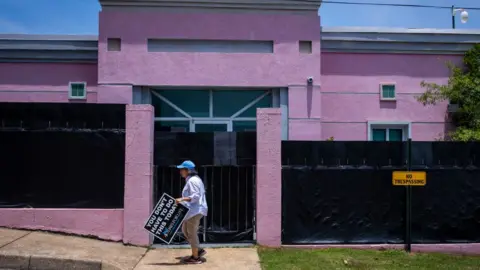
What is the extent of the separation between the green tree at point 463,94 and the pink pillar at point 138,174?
7101 mm

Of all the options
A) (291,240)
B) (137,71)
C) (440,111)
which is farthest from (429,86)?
(137,71)

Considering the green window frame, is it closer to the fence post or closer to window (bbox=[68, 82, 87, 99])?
the fence post

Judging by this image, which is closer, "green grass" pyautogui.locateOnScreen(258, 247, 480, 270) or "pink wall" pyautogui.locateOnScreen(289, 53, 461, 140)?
"green grass" pyautogui.locateOnScreen(258, 247, 480, 270)

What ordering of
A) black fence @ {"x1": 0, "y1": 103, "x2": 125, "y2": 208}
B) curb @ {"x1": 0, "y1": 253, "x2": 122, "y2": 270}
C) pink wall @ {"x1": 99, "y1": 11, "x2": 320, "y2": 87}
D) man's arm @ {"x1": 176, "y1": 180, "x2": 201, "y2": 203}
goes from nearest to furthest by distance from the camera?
curb @ {"x1": 0, "y1": 253, "x2": 122, "y2": 270}, man's arm @ {"x1": 176, "y1": 180, "x2": 201, "y2": 203}, black fence @ {"x1": 0, "y1": 103, "x2": 125, "y2": 208}, pink wall @ {"x1": 99, "y1": 11, "x2": 320, "y2": 87}

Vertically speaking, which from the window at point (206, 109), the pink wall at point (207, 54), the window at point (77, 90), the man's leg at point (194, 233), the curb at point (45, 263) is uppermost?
the pink wall at point (207, 54)

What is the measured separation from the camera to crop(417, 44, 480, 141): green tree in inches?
480

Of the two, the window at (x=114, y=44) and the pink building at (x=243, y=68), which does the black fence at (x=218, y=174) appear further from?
the window at (x=114, y=44)

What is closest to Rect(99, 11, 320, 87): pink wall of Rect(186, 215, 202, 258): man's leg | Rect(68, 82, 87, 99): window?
Rect(68, 82, 87, 99): window

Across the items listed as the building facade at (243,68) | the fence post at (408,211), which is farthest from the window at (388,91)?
the fence post at (408,211)

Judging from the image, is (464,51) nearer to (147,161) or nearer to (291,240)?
(291,240)

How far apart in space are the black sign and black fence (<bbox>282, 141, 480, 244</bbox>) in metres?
2.07

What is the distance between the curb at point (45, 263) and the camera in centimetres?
738

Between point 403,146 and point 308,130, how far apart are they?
3063mm

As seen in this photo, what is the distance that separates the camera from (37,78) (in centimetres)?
1273
